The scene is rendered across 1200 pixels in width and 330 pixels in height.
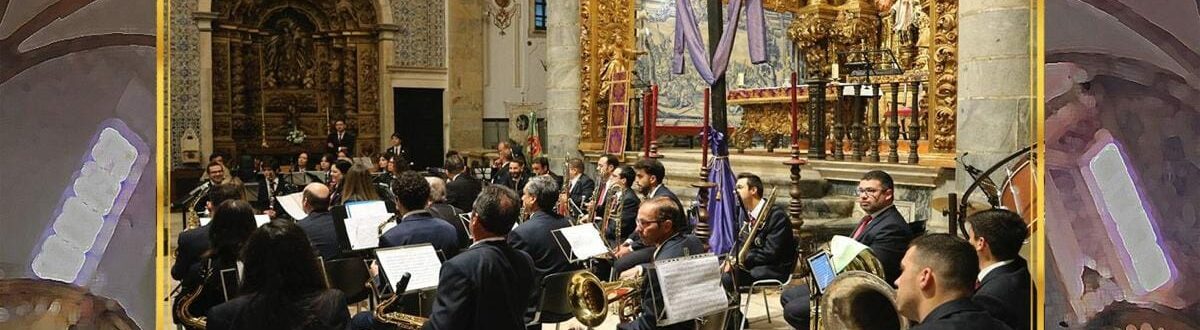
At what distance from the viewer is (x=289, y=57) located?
17.8 meters

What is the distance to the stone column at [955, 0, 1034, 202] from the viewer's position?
7555 millimetres

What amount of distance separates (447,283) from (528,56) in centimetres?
1537

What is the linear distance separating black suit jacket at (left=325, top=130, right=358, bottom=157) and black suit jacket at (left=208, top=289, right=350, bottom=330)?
13726mm

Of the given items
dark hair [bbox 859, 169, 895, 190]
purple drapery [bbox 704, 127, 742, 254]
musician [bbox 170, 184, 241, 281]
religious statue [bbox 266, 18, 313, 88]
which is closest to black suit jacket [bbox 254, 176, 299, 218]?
purple drapery [bbox 704, 127, 742, 254]

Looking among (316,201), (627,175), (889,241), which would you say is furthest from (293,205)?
(889,241)

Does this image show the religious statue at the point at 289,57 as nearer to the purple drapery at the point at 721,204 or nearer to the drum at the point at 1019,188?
the purple drapery at the point at 721,204

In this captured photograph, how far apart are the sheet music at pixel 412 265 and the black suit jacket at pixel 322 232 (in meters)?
1.63

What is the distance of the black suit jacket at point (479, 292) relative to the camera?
338cm

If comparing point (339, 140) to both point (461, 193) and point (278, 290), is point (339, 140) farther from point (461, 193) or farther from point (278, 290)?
point (278, 290)

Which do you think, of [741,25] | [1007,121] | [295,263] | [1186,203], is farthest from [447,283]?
[741,25]

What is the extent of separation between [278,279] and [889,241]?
324cm

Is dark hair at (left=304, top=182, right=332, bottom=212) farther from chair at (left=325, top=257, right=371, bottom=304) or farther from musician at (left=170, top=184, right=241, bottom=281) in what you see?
musician at (left=170, top=184, right=241, bottom=281)

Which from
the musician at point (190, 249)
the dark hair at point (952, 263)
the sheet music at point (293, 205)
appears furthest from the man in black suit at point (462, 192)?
the dark hair at point (952, 263)

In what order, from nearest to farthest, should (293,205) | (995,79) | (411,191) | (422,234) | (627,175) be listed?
(422,234), (411,191), (293,205), (627,175), (995,79)
